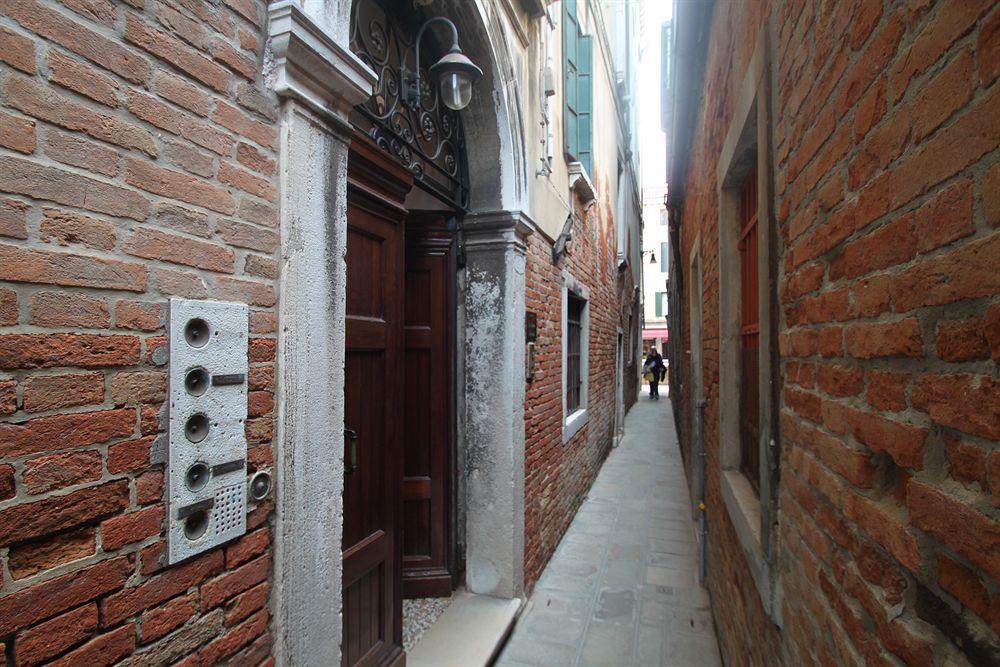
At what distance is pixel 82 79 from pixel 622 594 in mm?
4640

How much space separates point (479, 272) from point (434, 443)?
133cm

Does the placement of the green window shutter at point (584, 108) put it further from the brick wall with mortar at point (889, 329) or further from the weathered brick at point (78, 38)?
the weathered brick at point (78, 38)

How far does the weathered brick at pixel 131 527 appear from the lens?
128cm

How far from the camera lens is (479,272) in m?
4.07

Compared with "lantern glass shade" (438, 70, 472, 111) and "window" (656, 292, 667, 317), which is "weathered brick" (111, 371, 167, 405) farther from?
"window" (656, 292, 667, 317)

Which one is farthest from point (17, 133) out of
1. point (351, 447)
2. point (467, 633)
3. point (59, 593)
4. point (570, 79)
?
point (570, 79)

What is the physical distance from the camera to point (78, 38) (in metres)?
1.23

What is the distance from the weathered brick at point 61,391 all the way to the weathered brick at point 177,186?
496mm

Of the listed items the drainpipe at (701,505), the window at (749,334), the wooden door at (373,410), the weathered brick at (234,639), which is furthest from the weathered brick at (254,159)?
the drainpipe at (701,505)

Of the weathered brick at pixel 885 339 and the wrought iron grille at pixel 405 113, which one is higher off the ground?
the wrought iron grille at pixel 405 113

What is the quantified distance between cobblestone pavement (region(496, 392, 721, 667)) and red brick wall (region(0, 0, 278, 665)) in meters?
2.66

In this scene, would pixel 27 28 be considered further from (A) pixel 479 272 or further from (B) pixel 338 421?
(A) pixel 479 272

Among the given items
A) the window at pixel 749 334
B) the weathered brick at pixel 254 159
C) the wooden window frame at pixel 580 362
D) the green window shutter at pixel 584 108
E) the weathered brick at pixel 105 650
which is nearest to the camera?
the weathered brick at pixel 105 650

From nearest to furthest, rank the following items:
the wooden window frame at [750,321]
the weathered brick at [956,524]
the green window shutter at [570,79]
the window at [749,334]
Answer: the weathered brick at [956,524], the wooden window frame at [750,321], the window at [749,334], the green window shutter at [570,79]
